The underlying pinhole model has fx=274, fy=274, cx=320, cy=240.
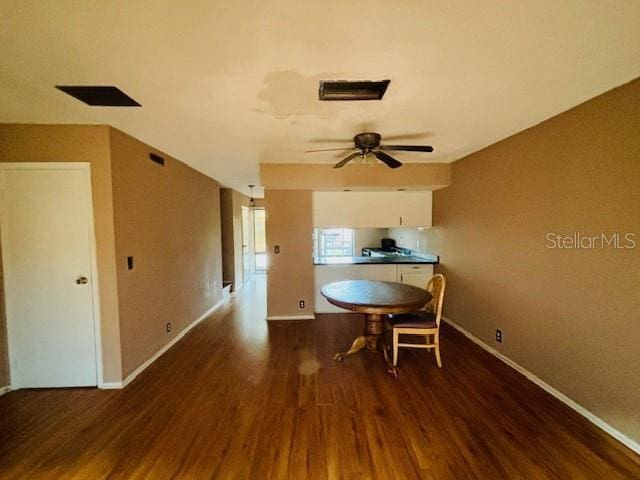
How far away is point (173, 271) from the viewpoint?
11.3 ft

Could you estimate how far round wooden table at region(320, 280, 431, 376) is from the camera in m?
2.52

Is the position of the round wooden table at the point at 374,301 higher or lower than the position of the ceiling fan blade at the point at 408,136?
lower

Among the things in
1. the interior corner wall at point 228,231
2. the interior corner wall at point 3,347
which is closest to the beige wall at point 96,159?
the interior corner wall at point 3,347

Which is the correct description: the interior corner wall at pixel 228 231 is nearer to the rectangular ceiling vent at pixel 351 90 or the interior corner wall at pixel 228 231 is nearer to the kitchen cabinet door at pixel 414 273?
the kitchen cabinet door at pixel 414 273

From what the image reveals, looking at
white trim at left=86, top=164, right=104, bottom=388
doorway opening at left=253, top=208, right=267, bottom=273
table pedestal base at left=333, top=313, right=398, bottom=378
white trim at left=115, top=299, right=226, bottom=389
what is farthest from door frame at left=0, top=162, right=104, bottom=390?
doorway opening at left=253, top=208, right=267, bottom=273

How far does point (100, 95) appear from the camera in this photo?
5.99 feet

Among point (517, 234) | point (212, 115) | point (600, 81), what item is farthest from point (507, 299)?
point (212, 115)

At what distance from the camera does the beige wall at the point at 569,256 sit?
176cm

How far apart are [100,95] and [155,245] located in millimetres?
1642

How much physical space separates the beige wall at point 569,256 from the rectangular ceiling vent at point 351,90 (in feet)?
5.05

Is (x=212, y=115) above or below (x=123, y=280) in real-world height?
above

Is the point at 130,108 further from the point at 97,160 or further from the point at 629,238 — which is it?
the point at 629,238

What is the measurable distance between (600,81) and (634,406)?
2.05 meters

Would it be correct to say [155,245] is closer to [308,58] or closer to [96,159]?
[96,159]
